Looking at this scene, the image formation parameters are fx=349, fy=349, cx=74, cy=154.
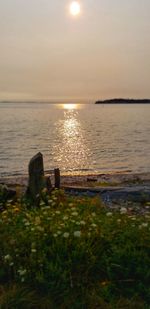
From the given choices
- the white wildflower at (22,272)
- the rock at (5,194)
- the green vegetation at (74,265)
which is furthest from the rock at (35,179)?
the white wildflower at (22,272)

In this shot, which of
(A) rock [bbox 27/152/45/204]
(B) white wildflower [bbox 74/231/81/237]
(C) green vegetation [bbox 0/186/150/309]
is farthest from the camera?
(A) rock [bbox 27/152/45/204]

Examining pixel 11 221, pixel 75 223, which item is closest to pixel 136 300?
pixel 75 223

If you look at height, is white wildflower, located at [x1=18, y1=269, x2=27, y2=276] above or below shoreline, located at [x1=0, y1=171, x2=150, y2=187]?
below

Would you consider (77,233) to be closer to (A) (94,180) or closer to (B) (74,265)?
(B) (74,265)

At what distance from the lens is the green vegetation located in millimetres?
4238

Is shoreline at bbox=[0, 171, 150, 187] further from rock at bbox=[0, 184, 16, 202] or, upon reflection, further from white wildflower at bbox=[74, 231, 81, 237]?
white wildflower at bbox=[74, 231, 81, 237]

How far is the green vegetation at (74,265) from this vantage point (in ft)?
13.9

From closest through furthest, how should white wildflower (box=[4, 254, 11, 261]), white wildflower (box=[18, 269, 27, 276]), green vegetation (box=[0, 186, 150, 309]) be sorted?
green vegetation (box=[0, 186, 150, 309]) < white wildflower (box=[18, 269, 27, 276]) < white wildflower (box=[4, 254, 11, 261])

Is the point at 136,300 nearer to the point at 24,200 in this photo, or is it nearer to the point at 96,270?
the point at 96,270

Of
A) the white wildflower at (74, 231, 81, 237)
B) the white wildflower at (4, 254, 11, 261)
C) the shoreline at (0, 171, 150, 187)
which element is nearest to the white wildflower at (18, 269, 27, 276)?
the white wildflower at (4, 254, 11, 261)

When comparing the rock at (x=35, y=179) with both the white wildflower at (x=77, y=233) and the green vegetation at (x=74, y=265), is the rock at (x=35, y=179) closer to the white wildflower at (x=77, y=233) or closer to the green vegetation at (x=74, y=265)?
the green vegetation at (x=74, y=265)

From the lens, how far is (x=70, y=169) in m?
28.2

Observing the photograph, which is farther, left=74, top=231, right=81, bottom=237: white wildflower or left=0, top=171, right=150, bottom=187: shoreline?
left=0, top=171, right=150, bottom=187: shoreline

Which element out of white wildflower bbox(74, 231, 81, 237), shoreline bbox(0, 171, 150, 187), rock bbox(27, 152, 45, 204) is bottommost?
white wildflower bbox(74, 231, 81, 237)
